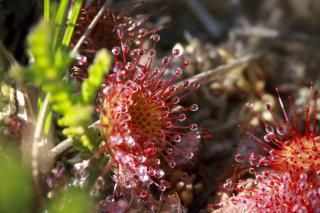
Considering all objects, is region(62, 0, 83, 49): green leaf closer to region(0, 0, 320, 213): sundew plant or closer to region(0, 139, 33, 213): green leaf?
region(0, 0, 320, 213): sundew plant

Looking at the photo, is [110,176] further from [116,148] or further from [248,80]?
[248,80]

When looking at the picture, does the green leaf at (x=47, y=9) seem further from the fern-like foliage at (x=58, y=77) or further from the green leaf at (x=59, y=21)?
the fern-like foliage at (x=58, y=77)

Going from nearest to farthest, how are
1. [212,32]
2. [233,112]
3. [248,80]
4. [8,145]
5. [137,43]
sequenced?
1. [8,145]
2. [137,43]
3. [233,112]
4. [248,80]
5. [212,32]

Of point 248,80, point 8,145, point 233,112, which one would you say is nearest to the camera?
point 8,145

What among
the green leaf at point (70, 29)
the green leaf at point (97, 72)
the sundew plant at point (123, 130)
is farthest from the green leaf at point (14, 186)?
the green leaf at point (70, 29)

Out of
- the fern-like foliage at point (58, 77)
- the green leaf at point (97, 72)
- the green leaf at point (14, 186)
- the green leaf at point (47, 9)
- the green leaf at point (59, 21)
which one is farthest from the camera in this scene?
the green leaf at point (47, 9)

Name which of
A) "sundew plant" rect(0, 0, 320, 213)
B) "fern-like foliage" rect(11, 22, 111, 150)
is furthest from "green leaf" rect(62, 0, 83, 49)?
"fern-like foliage" rect(11, 22, 111, 150)

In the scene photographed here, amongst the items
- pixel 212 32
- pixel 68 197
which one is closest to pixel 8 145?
pixel 68 197

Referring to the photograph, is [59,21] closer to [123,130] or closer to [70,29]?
[70,29]
